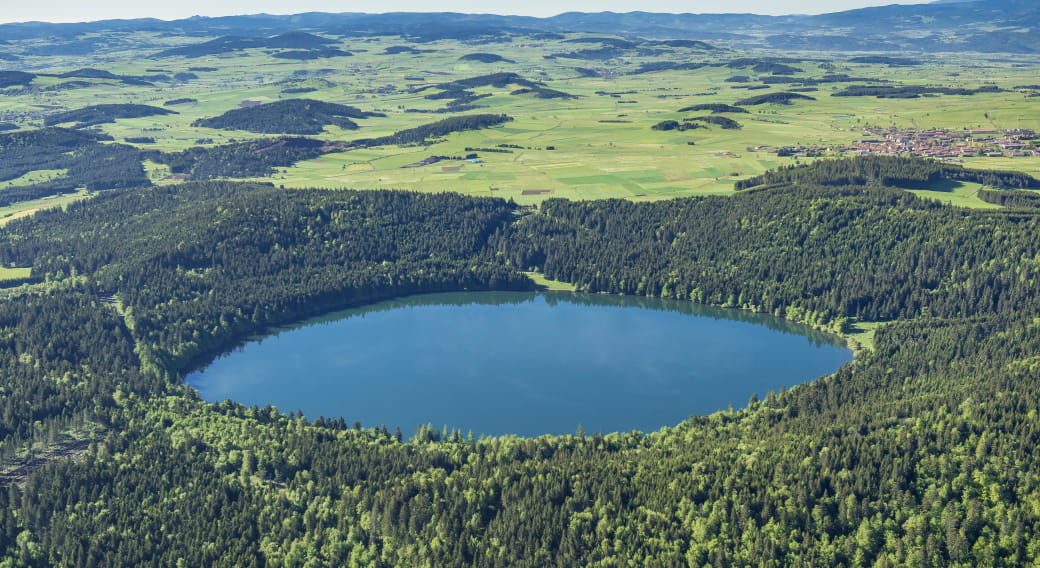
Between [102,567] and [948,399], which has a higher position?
[948,399]

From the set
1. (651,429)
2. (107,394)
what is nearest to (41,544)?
(107,394)

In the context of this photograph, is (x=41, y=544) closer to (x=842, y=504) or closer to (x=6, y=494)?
(x=6, y=494)

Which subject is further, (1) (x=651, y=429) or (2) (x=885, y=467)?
(1) (x=651, y=429)

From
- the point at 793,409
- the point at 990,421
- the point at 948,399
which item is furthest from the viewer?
the point at 793,409

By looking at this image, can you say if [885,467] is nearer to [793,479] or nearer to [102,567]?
[793,479]

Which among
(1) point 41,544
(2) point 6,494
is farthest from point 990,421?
(2) point 6,494

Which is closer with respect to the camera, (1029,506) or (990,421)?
(1029,506)

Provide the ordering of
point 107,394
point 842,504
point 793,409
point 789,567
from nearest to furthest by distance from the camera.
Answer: point 789,567
point 842,504
point 793,409
point 107,394

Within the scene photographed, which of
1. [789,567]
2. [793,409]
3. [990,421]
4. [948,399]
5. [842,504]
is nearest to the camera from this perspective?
[789,567]

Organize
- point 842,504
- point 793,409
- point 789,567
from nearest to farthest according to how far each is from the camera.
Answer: point 789,567 < point 842,504 < point 793,409
